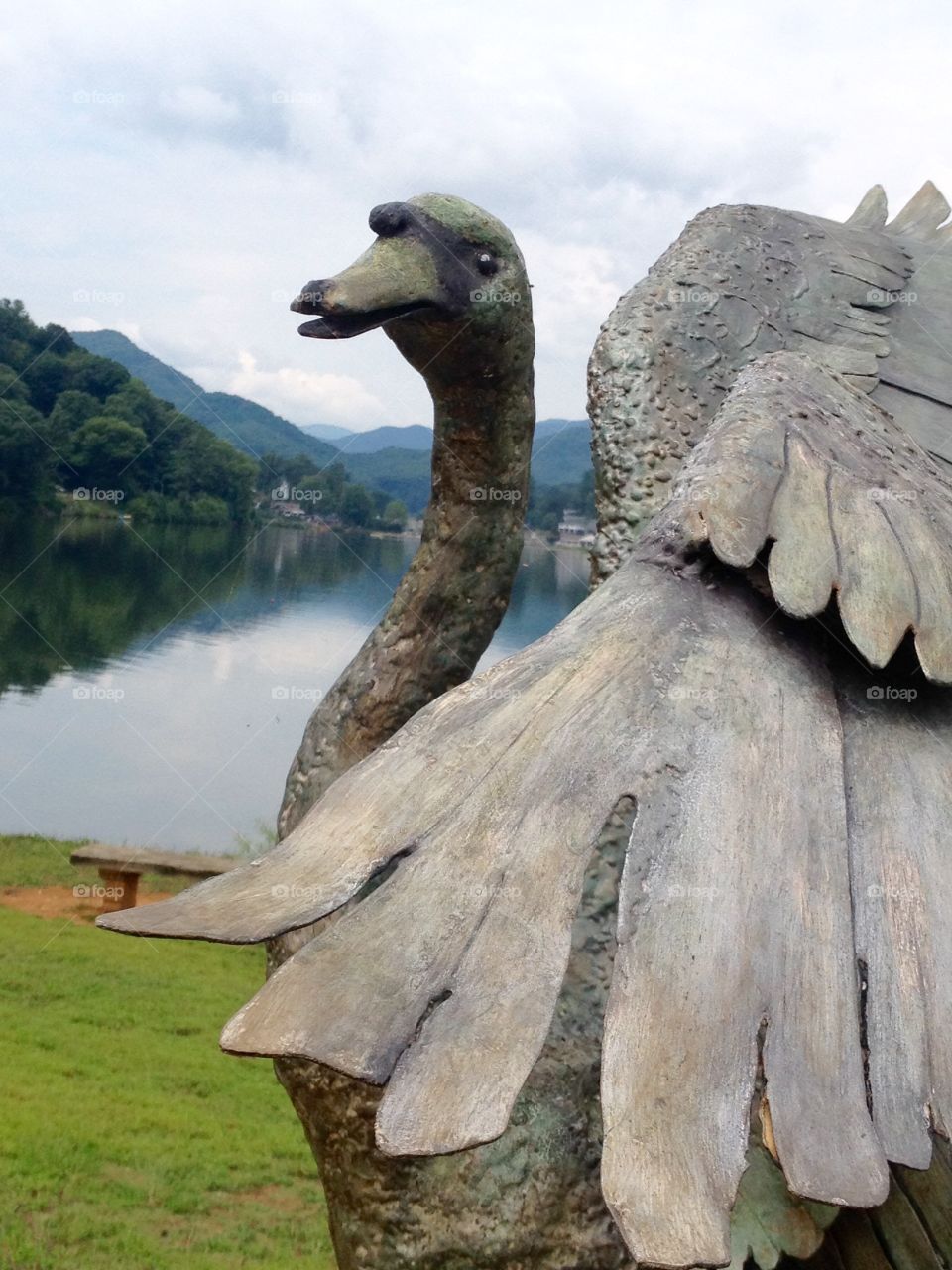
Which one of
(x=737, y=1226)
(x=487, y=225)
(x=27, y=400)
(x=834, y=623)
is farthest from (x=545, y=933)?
(x=27, y=400)

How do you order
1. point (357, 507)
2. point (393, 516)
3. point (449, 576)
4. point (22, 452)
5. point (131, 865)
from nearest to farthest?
point (449, 576) → point (393, 516) → point (357, 507) → point (131, 865) → point (22, 452)

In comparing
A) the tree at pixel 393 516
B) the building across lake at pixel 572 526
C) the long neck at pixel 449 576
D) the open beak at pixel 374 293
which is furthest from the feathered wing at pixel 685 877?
the tree at pixel 393 516

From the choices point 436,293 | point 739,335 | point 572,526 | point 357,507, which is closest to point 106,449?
point 357,507

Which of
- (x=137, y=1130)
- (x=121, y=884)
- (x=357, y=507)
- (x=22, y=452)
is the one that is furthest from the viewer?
(x=22, y=452)

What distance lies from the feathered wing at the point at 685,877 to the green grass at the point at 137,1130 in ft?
11.7

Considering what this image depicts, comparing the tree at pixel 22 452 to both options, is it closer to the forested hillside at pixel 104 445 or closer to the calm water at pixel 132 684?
the forested hillside at pixel 104 445

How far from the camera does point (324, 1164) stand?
1.73 metres

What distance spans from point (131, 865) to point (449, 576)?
5.58m

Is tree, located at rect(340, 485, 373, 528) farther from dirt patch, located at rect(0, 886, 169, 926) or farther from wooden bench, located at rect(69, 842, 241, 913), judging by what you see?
dirt patch, located at rect(0, 886, 169, 926)

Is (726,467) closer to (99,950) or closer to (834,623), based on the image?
(834,623)

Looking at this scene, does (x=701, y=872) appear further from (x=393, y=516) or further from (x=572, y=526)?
(x=393, y=516)

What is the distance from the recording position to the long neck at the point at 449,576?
2051mm

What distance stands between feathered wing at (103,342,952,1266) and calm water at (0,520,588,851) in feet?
25.6

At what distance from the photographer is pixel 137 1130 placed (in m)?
4.62
